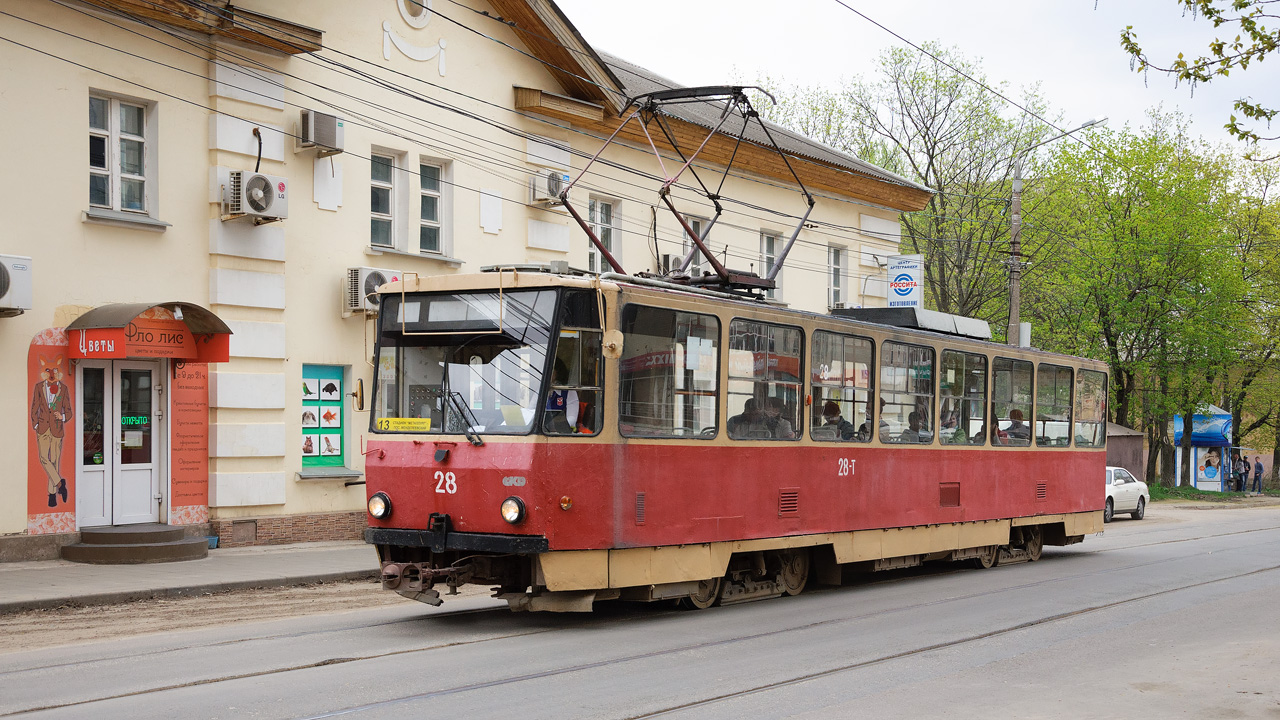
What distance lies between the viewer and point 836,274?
30.0 meters

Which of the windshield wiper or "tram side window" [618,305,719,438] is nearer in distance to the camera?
the windshield wiper

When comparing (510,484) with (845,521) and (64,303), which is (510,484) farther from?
(64,303)

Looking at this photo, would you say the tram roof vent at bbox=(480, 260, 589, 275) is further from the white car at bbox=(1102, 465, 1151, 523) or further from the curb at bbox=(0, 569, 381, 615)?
the white car at bbox=(1102, 465, 1151, 523)

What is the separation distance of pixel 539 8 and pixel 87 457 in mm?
10439

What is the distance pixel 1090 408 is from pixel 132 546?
13844 millimetres

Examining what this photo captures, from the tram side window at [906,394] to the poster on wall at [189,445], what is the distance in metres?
9.16

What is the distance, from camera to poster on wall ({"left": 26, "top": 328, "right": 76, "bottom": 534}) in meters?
14.8

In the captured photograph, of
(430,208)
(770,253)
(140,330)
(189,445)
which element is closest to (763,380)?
(140,330)

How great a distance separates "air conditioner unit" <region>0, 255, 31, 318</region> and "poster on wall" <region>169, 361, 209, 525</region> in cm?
238

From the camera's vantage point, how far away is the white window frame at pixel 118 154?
15.8m

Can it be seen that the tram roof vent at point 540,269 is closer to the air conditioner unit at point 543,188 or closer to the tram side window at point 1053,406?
the tram side window at point 1053,406

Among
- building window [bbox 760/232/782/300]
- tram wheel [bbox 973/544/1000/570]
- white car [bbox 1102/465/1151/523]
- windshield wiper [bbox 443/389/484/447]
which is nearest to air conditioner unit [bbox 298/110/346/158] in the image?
windshield wiper [bbox 443/389/484/447]

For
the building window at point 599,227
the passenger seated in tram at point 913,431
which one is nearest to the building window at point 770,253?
the building window at point 599,227

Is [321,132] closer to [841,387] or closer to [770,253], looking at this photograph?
[841,387]
